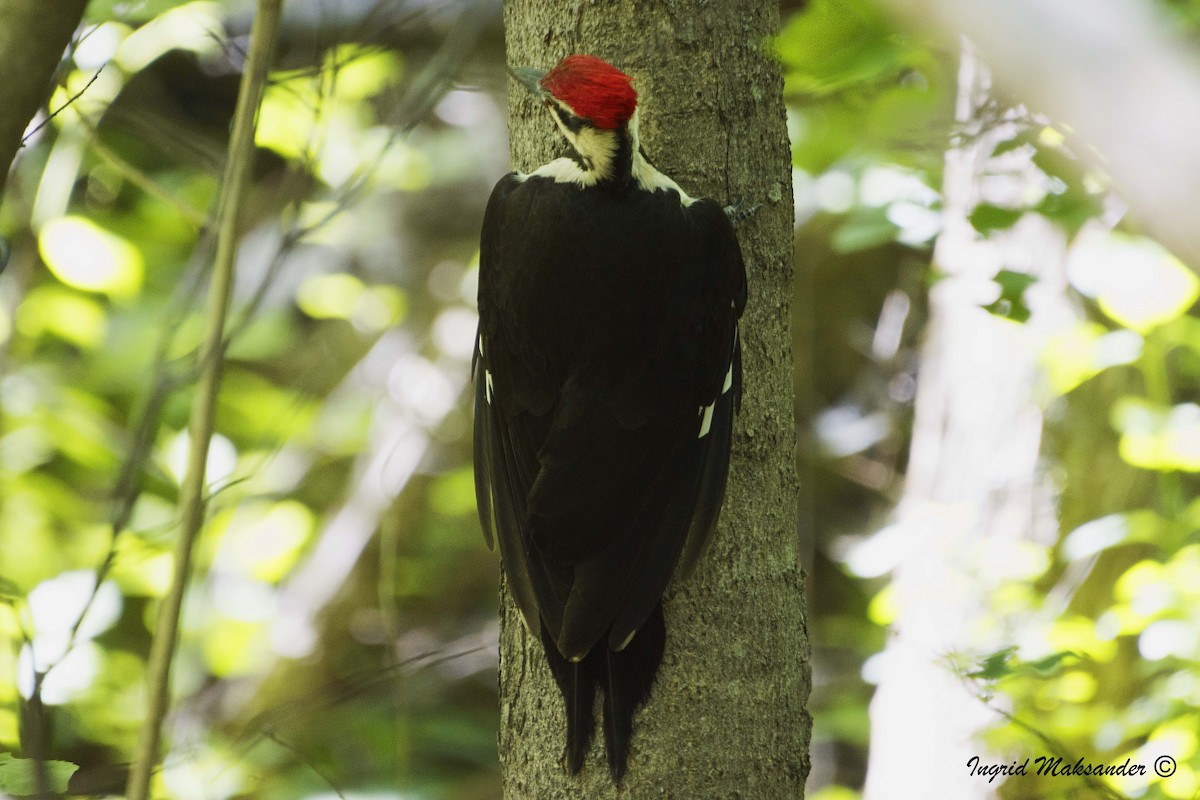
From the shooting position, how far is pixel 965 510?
2.58 metres

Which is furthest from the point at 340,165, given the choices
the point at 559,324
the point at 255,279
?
the point at 559,324

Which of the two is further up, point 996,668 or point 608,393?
point 608,393

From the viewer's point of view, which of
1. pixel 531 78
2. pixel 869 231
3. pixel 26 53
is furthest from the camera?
pixel 869 231

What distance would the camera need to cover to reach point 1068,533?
264 centimetres

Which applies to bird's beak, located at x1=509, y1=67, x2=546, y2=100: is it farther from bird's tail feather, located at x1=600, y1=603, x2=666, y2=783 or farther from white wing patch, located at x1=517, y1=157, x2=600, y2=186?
bird's tail feather, located at x1=600, y1=603, x2=666, y2=783

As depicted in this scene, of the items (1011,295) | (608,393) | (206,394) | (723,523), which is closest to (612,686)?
(723,523)

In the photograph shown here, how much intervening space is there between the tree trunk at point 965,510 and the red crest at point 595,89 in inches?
47.4

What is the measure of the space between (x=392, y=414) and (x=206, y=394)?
226 cm

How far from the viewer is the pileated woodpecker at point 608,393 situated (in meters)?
1.32

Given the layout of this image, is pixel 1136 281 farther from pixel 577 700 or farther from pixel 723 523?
pixel 577 700

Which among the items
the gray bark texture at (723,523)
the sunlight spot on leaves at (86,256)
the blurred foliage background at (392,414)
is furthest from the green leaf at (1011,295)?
the sunlight spot on leaves at (86,256)
